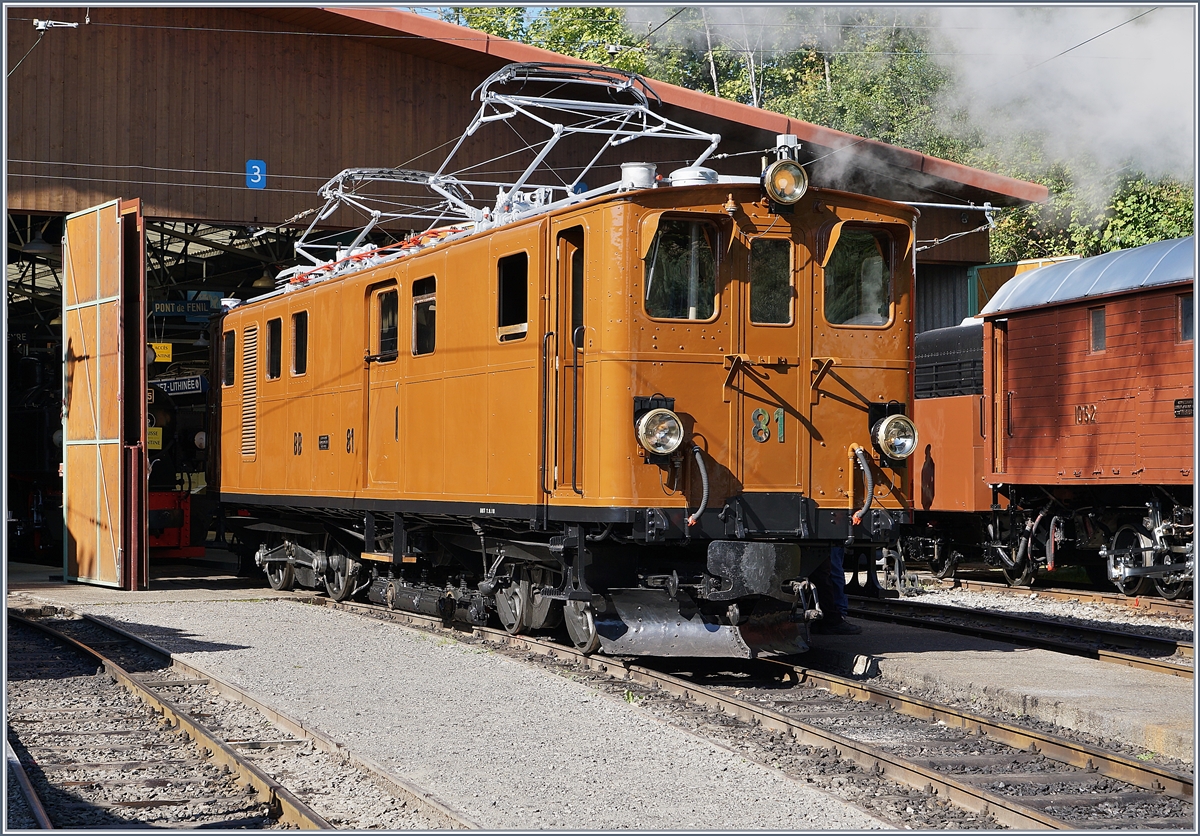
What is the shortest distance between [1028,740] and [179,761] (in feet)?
15.9

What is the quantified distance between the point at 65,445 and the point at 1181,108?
49.4 feet

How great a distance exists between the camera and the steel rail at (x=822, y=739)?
6.09 meters

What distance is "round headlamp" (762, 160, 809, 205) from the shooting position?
962 centimetres

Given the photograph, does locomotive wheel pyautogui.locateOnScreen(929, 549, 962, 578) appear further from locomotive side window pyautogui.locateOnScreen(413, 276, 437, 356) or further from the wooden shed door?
the wooden shed door

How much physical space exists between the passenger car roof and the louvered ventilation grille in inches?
365

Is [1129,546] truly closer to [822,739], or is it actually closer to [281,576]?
[822,739]

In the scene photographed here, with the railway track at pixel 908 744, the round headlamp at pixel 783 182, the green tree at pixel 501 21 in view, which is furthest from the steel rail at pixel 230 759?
the green tree at pixel 501 21

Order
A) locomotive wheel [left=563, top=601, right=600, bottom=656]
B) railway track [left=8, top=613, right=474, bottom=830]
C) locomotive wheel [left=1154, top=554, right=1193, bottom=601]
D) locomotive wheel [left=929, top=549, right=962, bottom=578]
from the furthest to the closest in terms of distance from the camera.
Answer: locomotive wheel [left=929, top=549, right=962, bottom=578] → locomotive wheel [left=1154, top=554, right=1193, bottom=601] → locomotive wheel [left=563, top=601, right=600, bottom=656] → railway track [left=8, top=613, right=474, bottom=830]

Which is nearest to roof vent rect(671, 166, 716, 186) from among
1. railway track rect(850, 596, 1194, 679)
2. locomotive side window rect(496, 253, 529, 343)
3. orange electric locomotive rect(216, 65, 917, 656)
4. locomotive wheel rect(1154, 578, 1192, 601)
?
orange electric locomotive rect(216, 65, 917, 656)

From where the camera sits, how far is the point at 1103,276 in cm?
1523

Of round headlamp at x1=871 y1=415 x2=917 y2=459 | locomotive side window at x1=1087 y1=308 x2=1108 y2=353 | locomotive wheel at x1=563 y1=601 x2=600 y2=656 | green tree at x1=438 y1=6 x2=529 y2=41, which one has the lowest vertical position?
locomotive wheel at x1=563 y1=601 x2=600 y2=656

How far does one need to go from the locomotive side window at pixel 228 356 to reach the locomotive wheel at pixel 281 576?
96.1 inches

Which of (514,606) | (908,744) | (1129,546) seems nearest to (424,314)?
(514,606)

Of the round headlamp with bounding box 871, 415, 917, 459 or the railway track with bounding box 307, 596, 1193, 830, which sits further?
the round headlamp with bounding box 871, 415, 917, 459
